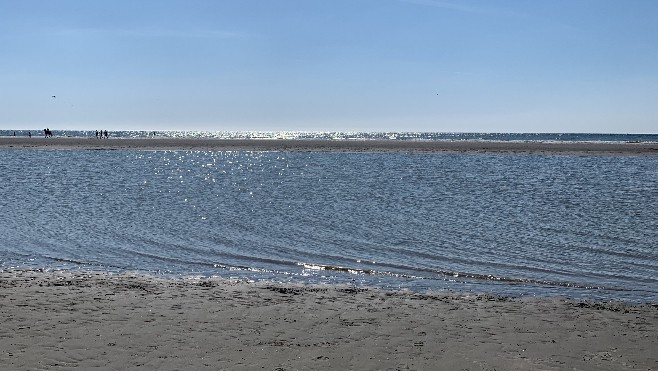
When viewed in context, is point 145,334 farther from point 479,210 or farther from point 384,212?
point 479,210

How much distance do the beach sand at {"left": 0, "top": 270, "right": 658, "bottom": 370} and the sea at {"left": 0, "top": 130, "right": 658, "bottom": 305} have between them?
175 centimetres

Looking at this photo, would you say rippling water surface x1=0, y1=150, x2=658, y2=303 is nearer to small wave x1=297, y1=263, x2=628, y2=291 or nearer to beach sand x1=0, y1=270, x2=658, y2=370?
small wave x1=297, y1=263, x2=628, y2=291

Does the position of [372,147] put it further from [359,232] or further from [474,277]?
[474,277]

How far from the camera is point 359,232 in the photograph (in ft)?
76.9

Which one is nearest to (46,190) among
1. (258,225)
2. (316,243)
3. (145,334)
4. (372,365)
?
(258,225)

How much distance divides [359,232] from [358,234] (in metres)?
0.47

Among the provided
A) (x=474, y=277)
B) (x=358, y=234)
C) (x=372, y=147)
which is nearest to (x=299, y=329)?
(x=474, y=277)

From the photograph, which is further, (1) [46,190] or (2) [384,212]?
(1) [46,190]

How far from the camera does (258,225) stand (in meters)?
25.3

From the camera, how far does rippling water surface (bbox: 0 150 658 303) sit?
53.7 ft

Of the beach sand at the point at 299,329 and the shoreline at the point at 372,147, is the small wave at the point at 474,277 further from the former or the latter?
the shoreline at the point at 372,147

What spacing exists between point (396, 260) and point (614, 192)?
2663cm

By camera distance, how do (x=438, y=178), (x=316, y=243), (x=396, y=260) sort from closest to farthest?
1. (x=396, y=260)
2. (x=316, y=243)
3. (x=438, y=178)

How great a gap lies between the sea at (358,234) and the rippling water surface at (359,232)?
62 millimetres
